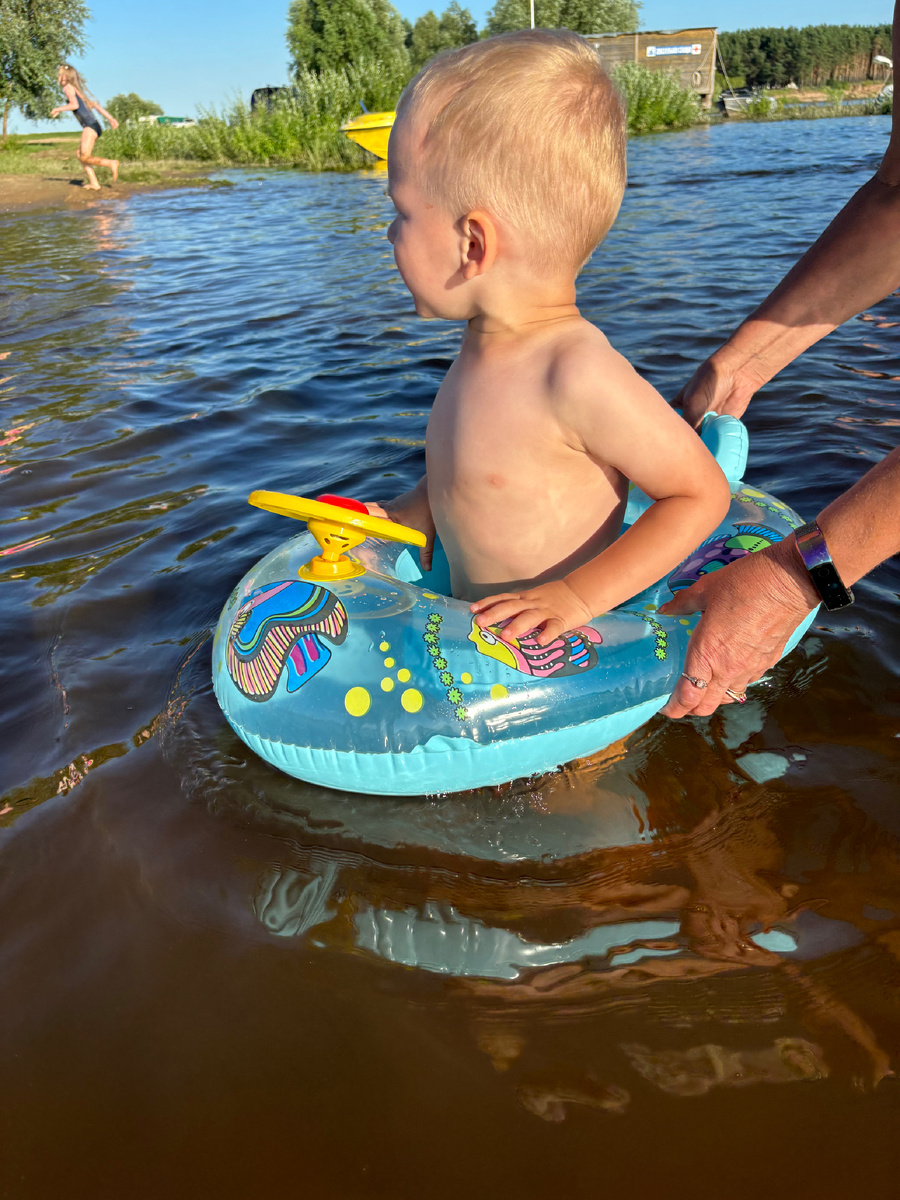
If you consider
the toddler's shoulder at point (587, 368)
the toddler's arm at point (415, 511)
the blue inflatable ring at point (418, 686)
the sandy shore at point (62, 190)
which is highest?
Answer: the sandy shore at point (62, 190)

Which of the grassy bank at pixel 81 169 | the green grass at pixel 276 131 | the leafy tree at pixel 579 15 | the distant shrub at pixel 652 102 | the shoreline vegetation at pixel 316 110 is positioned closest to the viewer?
the grassy bank at pixel 81 169

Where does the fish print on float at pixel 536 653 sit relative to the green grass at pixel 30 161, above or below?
below

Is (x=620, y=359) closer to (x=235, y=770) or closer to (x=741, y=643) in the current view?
(x=741, y=643)

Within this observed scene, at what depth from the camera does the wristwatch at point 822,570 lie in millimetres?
1604

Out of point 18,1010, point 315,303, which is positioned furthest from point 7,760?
point 315,303

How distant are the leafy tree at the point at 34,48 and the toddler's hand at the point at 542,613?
25.8m

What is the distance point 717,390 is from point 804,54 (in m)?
60.1

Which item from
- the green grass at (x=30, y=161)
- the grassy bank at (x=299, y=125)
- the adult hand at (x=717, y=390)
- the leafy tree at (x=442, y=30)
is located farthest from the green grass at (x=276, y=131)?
the leafy tree at (x=442, y=30)

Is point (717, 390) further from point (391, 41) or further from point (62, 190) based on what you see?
point (391, 41)

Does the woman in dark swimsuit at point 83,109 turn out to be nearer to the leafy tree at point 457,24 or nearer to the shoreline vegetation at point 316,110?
the shoreline vegetation at point 316,110

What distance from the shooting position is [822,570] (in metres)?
1.60

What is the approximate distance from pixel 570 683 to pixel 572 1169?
840 mm

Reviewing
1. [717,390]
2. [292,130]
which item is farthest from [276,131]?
[717,390]

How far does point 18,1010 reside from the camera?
1489 millimetres
